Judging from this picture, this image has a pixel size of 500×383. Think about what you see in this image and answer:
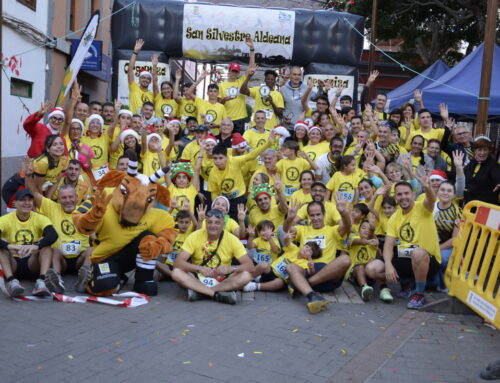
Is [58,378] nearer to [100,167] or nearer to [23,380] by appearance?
[23,380]

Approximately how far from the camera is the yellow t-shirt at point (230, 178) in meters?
8.35

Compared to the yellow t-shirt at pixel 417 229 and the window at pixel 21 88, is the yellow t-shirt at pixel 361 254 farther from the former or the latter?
the window at pixel 21 88

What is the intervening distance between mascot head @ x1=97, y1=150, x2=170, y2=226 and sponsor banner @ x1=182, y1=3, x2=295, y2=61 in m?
6.32

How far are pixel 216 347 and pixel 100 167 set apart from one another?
4328mm

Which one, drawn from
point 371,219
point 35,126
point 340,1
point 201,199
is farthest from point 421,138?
point 340,1

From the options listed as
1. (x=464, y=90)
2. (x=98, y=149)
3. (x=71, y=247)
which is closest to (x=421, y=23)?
(x=464, y=90)

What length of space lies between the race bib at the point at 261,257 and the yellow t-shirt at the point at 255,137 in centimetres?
267

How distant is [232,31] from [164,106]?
8.20 feet

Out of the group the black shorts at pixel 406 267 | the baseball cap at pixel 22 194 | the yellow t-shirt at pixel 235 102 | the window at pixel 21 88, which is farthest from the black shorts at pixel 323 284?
the window at pixel 21 88

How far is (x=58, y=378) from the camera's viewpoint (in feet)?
13.4

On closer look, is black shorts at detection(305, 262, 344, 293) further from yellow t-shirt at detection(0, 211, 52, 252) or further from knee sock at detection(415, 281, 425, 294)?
yellow t-shirt at detection(0, 211, 52, 252)

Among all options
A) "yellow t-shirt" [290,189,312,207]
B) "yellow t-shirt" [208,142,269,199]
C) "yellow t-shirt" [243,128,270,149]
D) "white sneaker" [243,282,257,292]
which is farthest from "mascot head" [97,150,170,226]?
"yellow t-shirt" [243,128,270,149]

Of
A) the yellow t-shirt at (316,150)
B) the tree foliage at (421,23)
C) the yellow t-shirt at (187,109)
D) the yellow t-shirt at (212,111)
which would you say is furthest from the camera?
the tree foliage at (421,23)

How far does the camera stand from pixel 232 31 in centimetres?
1191
